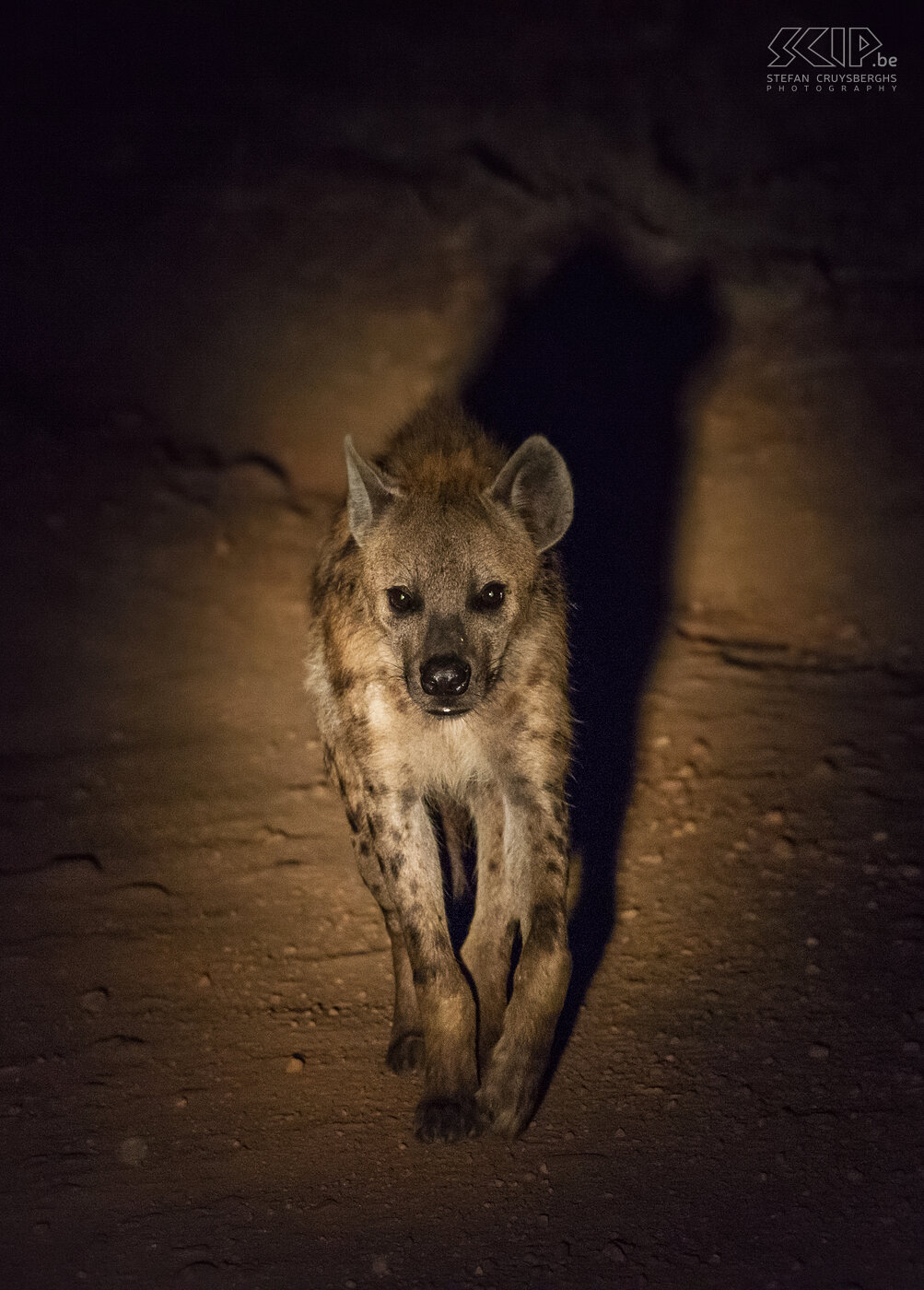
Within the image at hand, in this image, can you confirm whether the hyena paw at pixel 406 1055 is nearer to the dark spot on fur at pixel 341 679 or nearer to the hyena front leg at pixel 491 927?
the hyena front leg at pixel 491 927

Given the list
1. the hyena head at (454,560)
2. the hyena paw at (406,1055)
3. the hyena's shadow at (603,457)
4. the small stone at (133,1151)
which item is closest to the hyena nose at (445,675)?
the hyena head at (454,560)

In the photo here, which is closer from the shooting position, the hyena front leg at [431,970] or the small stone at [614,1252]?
the small stone at [614,1252]

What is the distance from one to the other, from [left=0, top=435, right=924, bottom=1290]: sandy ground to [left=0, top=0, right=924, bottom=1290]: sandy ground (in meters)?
0.01

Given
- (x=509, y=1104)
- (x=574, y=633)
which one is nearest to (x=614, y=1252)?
(x=509, y=1104)

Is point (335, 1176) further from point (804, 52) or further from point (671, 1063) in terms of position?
point (804, 52)

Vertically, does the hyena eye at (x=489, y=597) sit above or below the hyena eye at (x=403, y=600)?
above

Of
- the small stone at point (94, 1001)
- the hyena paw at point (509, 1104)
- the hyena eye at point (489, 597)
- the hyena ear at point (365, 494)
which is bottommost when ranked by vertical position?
the small stone at point (94, 1001)

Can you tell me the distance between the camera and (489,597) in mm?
2898

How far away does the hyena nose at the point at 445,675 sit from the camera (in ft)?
8.97

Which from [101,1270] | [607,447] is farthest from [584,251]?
[101,1270]

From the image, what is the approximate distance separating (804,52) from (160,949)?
7210mm

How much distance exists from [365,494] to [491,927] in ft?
3.52

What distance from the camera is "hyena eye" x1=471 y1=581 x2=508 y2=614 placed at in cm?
288

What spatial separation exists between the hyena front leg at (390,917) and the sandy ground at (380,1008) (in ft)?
0.26
